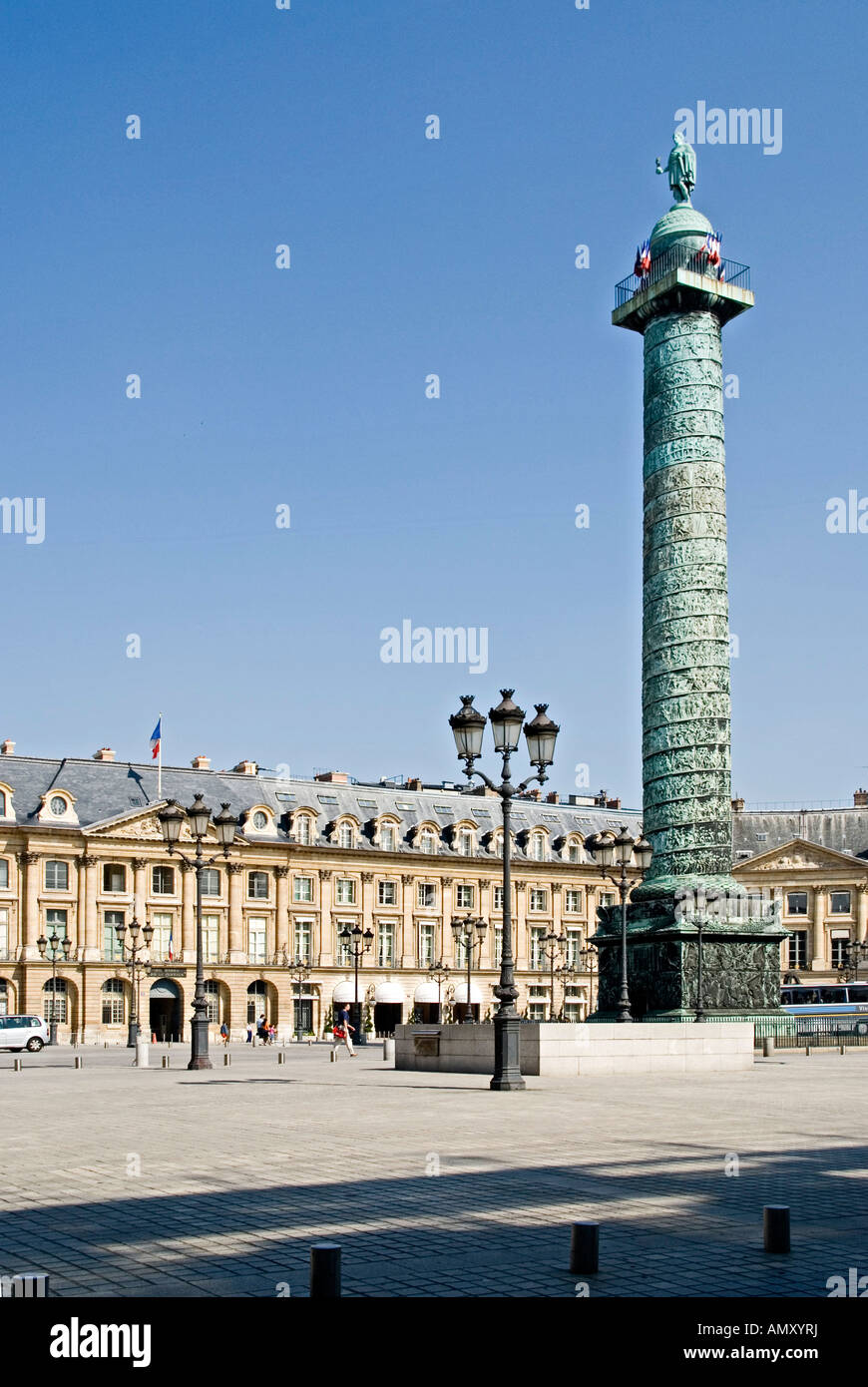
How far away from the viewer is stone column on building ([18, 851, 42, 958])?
2726 inches

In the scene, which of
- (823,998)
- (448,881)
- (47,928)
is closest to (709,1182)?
(823,998)

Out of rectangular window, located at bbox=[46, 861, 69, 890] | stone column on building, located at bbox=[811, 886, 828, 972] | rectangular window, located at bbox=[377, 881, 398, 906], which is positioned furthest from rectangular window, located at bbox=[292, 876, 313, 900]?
stone column on building, located at bbox=[811, 886, 828, 972]

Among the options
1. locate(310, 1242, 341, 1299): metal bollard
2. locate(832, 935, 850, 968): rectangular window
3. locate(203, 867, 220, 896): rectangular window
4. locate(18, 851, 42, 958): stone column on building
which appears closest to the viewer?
locate(310, 1242, 341, 1299): metal bollard

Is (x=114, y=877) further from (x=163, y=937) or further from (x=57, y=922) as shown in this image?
(x=163, y=937)

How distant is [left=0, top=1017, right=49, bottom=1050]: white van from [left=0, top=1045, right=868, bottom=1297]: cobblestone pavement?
2900cm

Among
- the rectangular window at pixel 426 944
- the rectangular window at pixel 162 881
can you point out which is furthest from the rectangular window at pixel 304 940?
the rectangular window at pixel 162 881

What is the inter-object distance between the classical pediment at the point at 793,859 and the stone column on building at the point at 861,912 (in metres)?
1.70

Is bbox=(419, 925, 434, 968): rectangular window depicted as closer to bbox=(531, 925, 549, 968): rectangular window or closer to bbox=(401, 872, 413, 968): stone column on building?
bbox=(401, 872, 413, 968): stone column on building

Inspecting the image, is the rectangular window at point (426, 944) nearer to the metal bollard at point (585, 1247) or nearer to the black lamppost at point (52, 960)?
the black lamppost at point (52, 960)

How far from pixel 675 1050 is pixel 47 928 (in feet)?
157

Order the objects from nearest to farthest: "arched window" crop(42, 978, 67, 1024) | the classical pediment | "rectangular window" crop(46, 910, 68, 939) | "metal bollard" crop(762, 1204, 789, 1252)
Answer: "metal bollard" crop(762, 1204, 789, 1252) < "arched window" crop(42, 978, 67, 1024) < "rectangular window" crop(46, 910, 68, 939) < the classical pediment

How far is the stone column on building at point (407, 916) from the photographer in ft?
267
